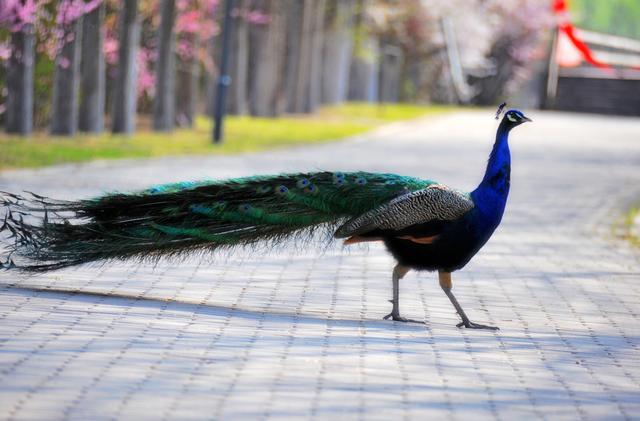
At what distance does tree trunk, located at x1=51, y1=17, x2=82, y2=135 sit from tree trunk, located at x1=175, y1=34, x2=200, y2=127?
797cm

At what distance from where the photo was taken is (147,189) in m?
9.73

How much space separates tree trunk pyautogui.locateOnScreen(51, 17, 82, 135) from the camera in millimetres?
27766

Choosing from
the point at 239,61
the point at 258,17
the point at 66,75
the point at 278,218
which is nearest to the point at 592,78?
the point at 258,17

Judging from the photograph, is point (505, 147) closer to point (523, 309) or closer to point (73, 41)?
point (523, 309)

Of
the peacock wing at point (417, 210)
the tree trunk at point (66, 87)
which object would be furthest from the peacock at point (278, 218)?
the tree trunk at point (66, 87)

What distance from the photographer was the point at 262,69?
43.7 metres

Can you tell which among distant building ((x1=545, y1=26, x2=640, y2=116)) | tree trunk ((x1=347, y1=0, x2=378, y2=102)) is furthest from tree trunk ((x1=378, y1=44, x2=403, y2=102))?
distant building ((x1=545, y1=26, x2=640, y2=116))

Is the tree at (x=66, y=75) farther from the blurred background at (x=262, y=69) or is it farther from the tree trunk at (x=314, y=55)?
the tree trunk at (x=314, y=55)

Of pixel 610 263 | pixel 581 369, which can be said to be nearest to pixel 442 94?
pixel 610 263

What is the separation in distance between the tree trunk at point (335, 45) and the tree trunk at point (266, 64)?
11.5 m

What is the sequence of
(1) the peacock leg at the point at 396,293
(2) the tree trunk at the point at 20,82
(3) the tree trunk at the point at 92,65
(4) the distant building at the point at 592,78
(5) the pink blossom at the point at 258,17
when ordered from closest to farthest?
(1) the peacock leg at the point at 396,293 → (2) the tree trunk at the point at 20,82 → (3) the tree trunk at the point at 92,65 → (5) the pink blossom at the point at 258,17 → (4) the distant building at the point at 592,78

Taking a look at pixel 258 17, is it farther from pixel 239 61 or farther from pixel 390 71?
pixel 390 71

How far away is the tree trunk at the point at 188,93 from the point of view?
35.9 m

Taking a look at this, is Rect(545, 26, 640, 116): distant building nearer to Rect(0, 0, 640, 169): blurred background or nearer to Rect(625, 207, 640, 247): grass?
Rect(0, 0, 640, 169): blurred background
